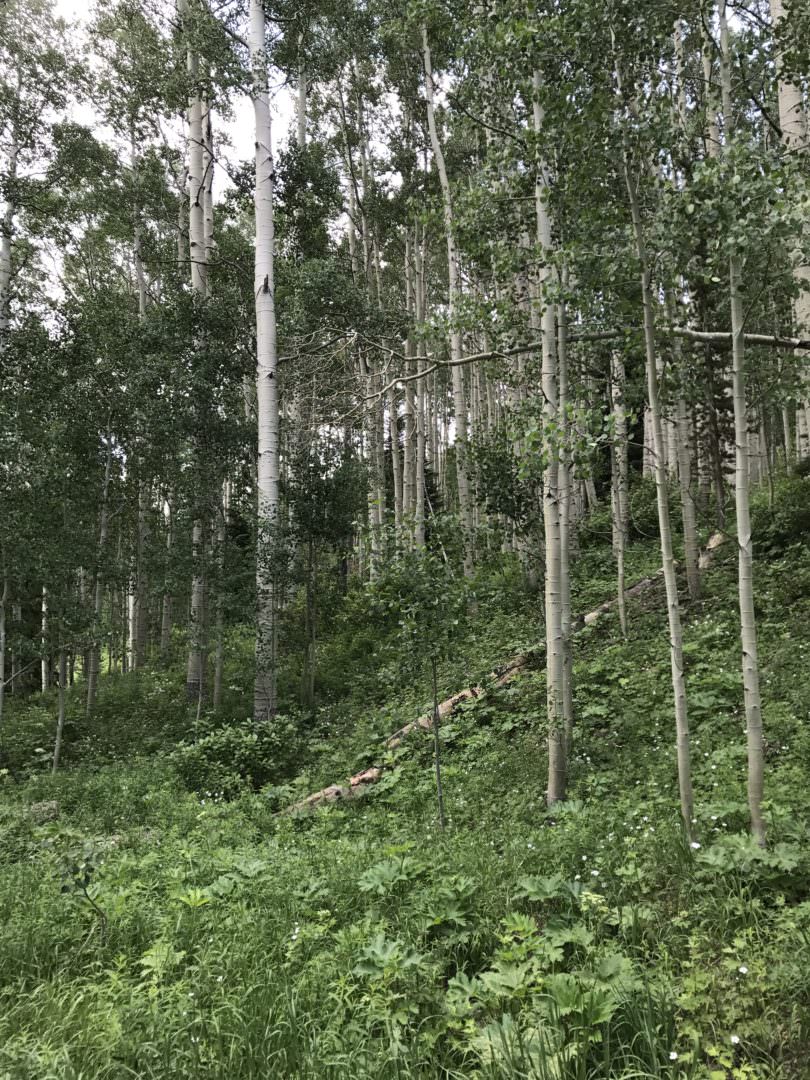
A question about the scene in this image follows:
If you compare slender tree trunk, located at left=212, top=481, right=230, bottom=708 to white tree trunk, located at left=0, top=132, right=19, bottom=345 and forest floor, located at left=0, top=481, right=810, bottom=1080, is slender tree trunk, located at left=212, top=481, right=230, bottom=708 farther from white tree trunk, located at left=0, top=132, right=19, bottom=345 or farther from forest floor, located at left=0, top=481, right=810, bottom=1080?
white tree trunk, located at left=0, top=132, right=19, bottom=345

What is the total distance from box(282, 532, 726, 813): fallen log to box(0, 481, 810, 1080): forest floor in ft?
1.33

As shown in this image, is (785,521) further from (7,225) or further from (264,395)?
(7,225)

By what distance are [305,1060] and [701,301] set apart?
780cm

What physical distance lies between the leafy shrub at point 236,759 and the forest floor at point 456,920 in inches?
26.0

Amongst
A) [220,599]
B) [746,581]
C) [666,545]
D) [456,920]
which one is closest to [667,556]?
[666,545]

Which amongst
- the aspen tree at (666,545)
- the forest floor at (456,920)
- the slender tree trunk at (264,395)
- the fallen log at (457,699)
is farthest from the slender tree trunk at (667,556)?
the slender tree trunk at (264,395)

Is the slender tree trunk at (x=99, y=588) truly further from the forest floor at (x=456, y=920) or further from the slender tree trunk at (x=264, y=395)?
the forest floor at (x=456, y=920)

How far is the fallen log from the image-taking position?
6980mm

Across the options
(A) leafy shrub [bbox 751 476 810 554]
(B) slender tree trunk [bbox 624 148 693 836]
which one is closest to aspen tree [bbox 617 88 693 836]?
(B) slender tree trunk [bbox 624 148 693 836]

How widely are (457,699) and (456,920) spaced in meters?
5.66

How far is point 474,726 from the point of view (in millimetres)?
8047

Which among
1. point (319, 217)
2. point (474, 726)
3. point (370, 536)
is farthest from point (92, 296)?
point (474, 726)

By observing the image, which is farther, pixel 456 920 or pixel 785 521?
pixel 785 521

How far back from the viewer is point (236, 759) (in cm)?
845
